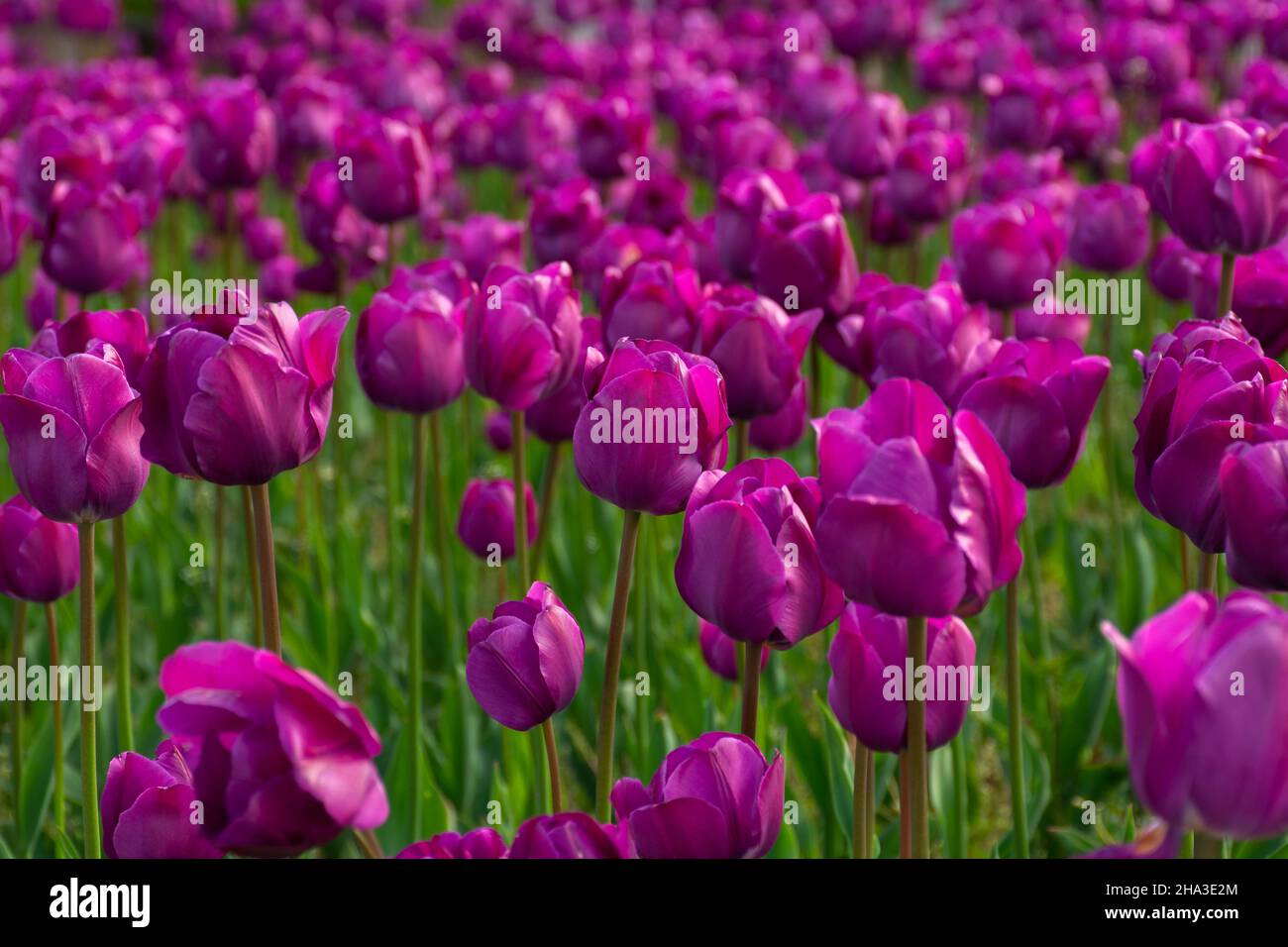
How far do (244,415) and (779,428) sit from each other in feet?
3.92

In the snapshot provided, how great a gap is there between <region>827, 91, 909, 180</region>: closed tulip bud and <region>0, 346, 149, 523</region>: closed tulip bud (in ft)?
8.01

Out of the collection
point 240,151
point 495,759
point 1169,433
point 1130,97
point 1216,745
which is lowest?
point 495,759

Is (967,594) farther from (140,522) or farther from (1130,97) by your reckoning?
(1130,97)

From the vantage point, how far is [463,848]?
1.17m

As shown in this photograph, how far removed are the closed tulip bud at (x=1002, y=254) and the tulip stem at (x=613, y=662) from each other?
1.31 m

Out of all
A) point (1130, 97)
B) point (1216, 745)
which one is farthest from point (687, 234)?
point (1130, 97)

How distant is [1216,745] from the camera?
89 cm

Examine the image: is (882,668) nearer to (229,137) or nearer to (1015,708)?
(1015,708)

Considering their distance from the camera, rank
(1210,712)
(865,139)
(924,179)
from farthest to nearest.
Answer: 1. (865,139)
2. (924,179)
3. (1210,712)

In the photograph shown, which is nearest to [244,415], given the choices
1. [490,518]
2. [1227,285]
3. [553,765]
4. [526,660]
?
[526,660]

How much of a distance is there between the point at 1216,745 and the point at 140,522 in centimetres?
331

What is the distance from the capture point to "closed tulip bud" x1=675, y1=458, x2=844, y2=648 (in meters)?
1.35

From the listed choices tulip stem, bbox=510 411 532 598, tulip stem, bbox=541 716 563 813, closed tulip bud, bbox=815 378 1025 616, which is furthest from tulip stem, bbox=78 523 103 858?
closed tulip bud, bbox=815 378 1025 616

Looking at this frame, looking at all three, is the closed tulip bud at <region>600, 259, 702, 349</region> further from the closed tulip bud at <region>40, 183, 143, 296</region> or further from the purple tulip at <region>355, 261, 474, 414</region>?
the closed tulip bud at <region>40, 183, 143, 296</region>
